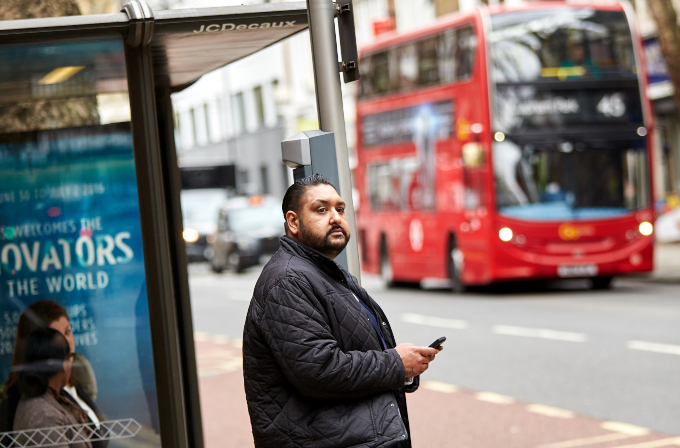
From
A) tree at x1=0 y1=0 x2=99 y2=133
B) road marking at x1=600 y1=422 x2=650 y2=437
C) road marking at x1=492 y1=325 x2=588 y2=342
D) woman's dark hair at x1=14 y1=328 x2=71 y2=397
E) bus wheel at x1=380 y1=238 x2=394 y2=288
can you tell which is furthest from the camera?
bus wheel at x1=380 y1=238 x2=394 y2=288

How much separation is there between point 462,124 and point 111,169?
12.7m

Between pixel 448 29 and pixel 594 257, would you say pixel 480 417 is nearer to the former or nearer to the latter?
pixel 594 257

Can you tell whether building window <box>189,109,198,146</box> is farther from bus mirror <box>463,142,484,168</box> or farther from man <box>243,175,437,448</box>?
man <box>243,175,437,448</box>

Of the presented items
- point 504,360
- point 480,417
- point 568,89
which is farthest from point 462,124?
point 480,417

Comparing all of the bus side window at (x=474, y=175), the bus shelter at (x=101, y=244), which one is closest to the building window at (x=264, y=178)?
the bus side window at (x=474, y=175)

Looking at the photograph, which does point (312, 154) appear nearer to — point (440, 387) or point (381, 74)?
point (440, 387)

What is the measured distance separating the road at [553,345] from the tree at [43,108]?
11.2ft

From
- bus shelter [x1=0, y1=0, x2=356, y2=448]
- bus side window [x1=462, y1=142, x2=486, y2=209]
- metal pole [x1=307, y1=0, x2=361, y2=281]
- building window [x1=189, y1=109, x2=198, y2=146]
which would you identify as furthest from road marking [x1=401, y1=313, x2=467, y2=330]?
building window [x1=189, y1=109, x2=198, y2=146]

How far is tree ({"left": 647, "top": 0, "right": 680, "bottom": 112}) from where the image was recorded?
17078mm

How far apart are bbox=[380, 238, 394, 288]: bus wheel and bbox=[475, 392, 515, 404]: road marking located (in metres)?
12.1

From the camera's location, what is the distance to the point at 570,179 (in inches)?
667

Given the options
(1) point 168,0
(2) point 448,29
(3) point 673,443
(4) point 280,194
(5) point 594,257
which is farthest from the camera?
(4) point 280,194

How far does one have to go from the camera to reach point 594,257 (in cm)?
1670

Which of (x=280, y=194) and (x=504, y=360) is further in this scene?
(x=280, y=194)
